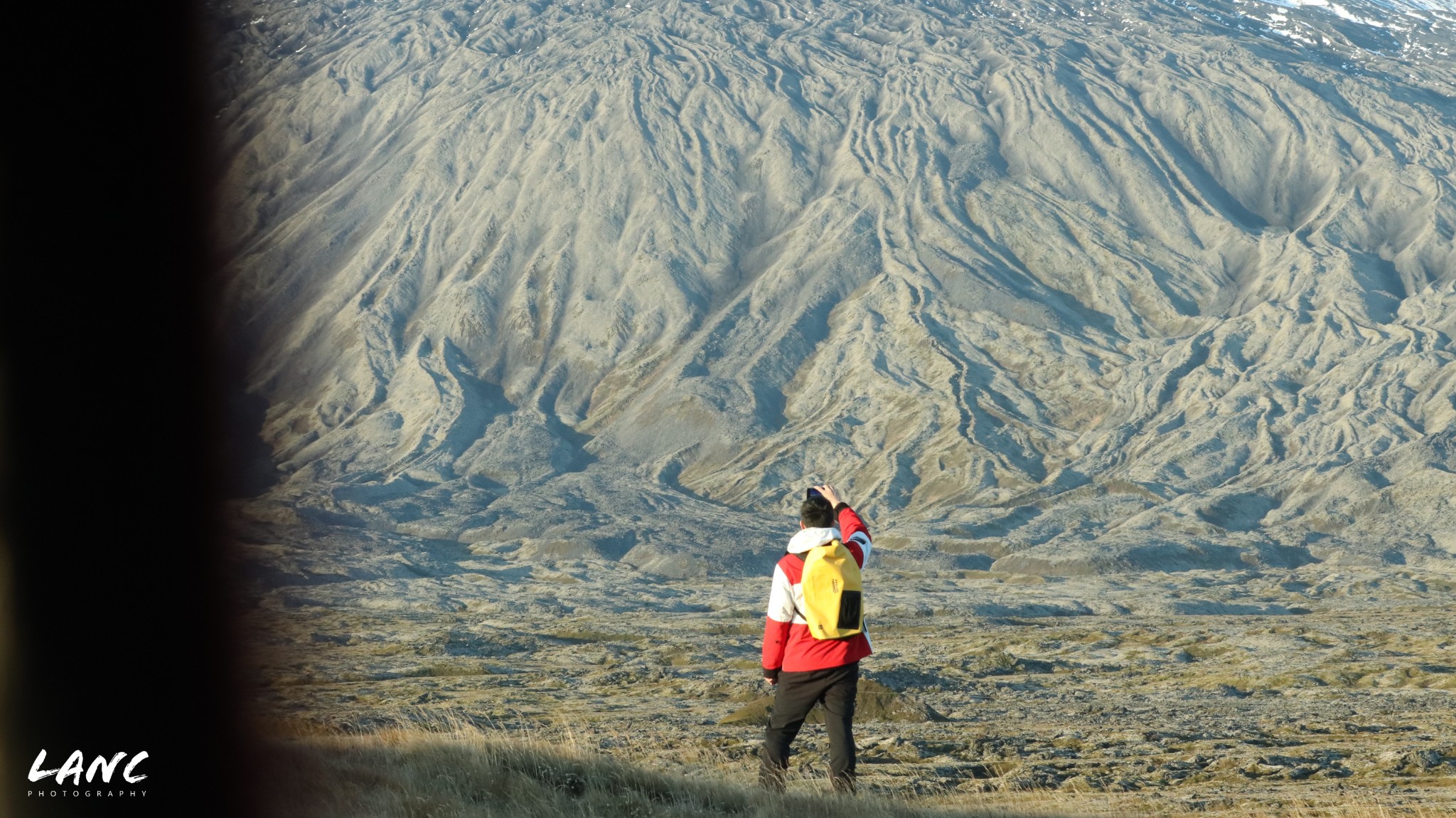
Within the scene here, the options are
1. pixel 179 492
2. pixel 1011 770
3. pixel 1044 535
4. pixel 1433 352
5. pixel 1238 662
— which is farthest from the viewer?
pixel 1433 352

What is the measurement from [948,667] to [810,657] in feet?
97.4

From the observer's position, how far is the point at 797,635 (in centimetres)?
946

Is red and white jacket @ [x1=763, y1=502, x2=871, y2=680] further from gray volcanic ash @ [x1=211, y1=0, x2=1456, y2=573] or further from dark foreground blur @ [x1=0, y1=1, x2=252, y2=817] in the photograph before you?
gray volcanic ash @ [x1=211, y1=0, x2=1456, y2=573]

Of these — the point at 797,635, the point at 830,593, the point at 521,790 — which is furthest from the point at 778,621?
the point at 521,790

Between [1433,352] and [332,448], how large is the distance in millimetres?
86461

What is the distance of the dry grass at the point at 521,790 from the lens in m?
8.70

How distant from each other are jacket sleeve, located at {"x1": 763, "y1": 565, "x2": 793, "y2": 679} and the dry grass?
0.96 m

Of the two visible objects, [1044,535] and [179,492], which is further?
[1044,535]

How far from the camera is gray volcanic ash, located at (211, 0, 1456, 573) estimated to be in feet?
306

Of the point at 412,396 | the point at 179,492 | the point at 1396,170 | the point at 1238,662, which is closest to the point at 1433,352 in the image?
the point at 1396,170

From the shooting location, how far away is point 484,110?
14850 cm

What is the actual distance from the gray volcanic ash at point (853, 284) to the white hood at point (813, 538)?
74.1 meters

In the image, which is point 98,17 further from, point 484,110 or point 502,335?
point 484,110

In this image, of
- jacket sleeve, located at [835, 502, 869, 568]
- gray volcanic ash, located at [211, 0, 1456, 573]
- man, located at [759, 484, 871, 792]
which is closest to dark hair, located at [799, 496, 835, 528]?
man, located at [759, 484, 871, 792]
